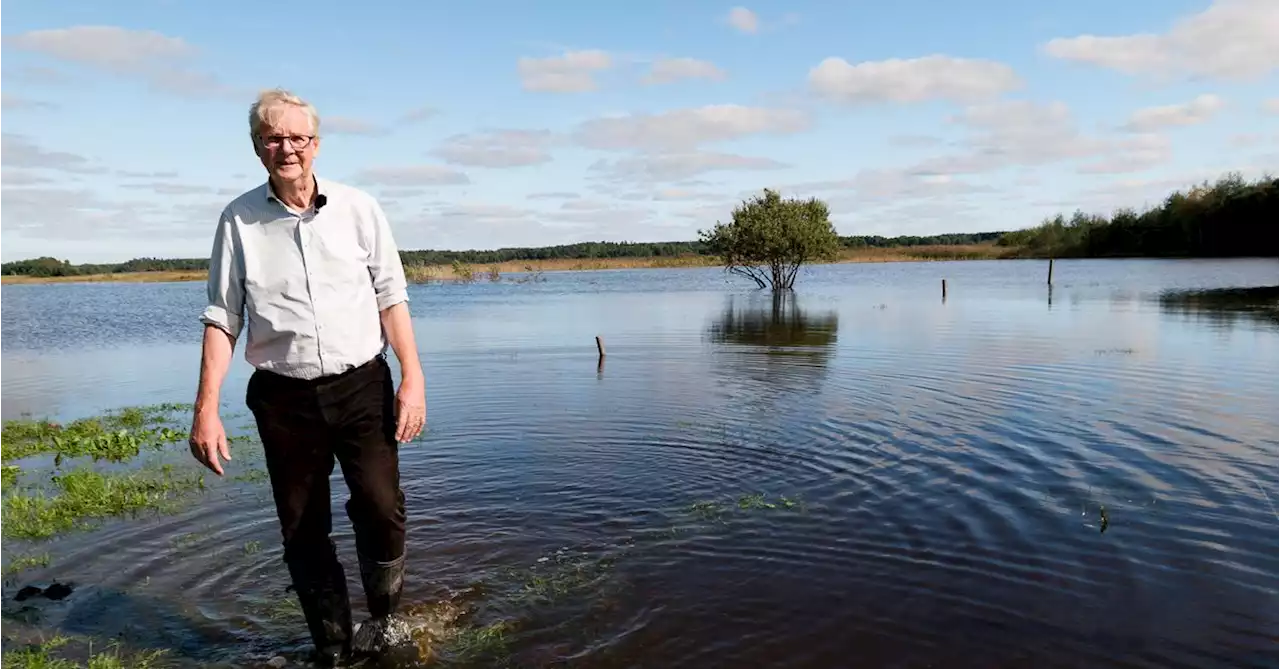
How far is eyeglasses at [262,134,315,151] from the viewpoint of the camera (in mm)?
3775

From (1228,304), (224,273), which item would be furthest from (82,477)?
(1228,304)

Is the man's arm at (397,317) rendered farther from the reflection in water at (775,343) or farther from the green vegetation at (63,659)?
the reflection in water at (775,343)

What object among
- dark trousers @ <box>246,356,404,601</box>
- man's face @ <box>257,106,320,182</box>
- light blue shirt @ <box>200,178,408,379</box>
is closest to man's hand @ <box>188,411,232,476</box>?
dark trousers @ <box>246,356,404,601</box>

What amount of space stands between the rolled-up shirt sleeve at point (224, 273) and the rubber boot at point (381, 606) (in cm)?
164

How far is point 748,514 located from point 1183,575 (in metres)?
3.47

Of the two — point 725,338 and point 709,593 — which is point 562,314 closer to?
point 725,338

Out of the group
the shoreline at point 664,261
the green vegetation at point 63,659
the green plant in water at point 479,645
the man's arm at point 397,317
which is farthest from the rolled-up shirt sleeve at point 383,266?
the shoreline at point 664,261

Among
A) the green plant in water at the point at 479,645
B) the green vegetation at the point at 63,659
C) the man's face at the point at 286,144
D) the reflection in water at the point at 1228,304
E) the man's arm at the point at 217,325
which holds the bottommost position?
the green plant in water at the point at 479,645

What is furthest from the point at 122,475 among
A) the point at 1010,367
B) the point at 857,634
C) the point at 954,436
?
the point at 1010,367

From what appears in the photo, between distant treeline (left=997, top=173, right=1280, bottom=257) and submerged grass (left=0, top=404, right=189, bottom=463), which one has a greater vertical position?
distant treeline (left=997, top=173, right=1280, bottom=257)

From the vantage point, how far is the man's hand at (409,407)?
168 inches

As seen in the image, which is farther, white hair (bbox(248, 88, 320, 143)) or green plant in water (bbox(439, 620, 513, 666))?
green plant in water (bbox(439, 620, 513, 666))

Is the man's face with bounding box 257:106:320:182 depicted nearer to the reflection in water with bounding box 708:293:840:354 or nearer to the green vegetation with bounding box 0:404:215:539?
the green vegetation with bounding box 0:404:215:539

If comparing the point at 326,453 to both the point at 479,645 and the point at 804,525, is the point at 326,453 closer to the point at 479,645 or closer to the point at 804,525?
the point at 479,645
